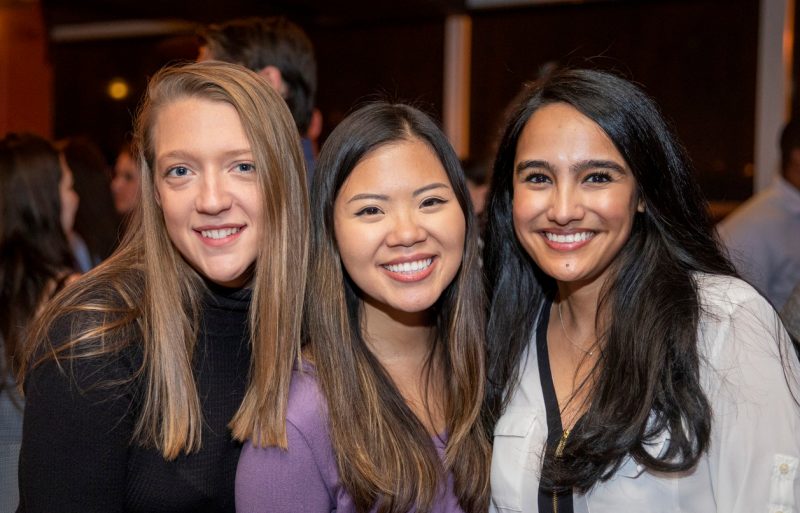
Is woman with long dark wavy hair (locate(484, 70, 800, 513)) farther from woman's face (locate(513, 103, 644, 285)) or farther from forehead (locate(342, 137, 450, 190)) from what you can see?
forehead (locate(342, 137, 450, 190))

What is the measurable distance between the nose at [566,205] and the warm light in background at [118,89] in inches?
213

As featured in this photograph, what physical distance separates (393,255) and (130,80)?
17.4 feet

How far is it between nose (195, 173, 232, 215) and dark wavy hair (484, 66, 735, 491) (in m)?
0.65

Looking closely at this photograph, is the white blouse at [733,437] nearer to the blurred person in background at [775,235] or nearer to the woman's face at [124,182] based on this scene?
the blurred person in background at [775,235]

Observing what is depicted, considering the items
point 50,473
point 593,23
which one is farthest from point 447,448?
point 593,23

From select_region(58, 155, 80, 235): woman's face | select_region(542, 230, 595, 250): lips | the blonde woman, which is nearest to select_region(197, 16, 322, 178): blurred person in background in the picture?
select_region(58, 155, 80, 235): woman's face

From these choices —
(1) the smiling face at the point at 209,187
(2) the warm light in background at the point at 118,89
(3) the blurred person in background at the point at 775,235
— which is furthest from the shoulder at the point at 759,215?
(2) the warm light in background at the point at 118,89

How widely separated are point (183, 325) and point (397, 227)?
474mm

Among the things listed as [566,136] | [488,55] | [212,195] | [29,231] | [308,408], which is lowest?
[308,408]

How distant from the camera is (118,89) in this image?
6703 mm

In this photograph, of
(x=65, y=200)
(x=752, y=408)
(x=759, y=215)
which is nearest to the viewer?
(x=752, y=408)

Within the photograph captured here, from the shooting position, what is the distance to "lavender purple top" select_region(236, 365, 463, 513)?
174 cm

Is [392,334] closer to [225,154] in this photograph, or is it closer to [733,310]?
[225,154]

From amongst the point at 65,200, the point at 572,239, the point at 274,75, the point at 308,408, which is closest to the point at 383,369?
the point at 308,408
